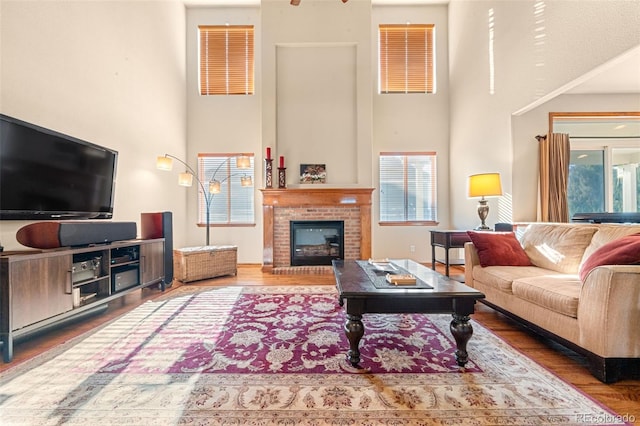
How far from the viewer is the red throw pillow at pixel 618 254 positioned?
5.39ft

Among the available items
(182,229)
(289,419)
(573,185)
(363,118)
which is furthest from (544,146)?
(182,229)

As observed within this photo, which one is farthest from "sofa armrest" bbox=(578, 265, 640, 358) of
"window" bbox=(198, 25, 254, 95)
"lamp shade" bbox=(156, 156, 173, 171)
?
"window" bbox=(198, 25, 254, 95)

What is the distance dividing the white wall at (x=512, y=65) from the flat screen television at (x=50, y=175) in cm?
473

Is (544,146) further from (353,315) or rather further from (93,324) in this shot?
(93,324)

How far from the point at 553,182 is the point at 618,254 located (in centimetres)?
224

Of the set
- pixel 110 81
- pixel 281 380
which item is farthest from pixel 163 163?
pixel 281 380

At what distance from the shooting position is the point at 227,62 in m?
5.33

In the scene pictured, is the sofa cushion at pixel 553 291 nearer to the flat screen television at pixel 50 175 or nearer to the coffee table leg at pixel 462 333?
the coffee table leg at pixel 462 333

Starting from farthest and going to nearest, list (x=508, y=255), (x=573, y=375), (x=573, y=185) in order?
(x=573, y=185) < (x=508, y=255) < (x=573, y=375)

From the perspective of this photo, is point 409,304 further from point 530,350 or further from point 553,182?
point 553,182

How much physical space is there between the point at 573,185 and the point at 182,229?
6422 mm

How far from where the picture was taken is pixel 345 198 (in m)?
4.71

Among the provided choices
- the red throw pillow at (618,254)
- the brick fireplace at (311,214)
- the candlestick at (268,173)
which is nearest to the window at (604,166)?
the red throw pillow at (618,254)

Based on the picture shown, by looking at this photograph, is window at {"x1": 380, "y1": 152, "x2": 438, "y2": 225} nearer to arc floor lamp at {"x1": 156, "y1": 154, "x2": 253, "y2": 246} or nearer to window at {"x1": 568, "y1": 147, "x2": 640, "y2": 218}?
window at {"x1": 568, "y1": 147, "x2": 640, "y2": 218}
